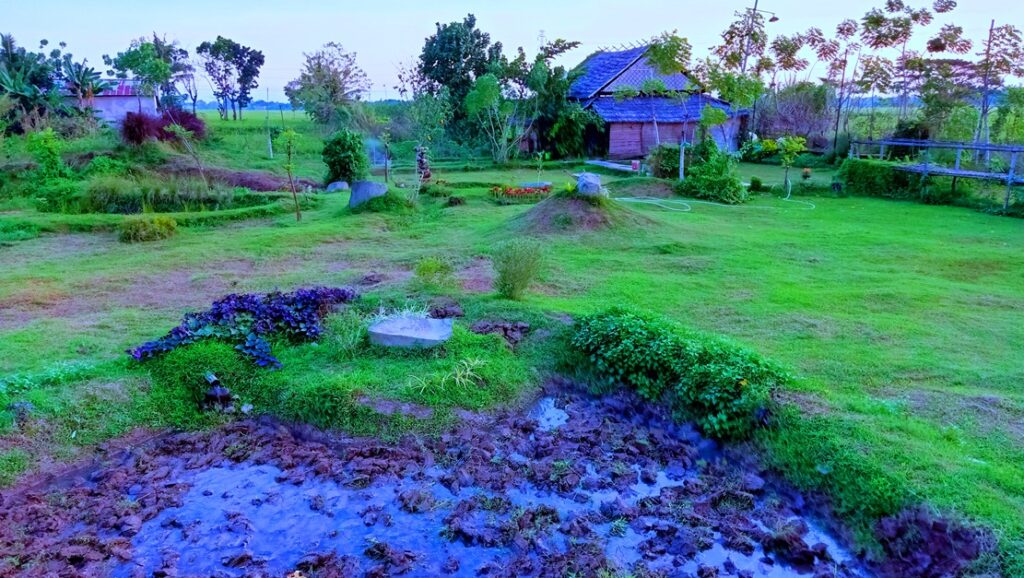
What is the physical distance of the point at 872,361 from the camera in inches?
218

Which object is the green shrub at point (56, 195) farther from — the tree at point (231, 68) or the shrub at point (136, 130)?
the tree at point (231, 68)

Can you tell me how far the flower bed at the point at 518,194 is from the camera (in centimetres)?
1506

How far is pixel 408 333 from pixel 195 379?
5.63 ft

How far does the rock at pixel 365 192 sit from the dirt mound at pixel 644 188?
5.67m

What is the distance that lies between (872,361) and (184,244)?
32.8 feet

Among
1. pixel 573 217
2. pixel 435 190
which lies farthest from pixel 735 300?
pixel 435 190

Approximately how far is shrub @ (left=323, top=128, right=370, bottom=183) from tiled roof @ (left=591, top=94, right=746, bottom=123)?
1012 cm

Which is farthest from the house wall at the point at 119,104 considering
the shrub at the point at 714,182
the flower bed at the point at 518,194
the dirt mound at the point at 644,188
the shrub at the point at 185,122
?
the shrub at the point at 714,182

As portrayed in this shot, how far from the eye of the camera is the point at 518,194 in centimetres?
1532

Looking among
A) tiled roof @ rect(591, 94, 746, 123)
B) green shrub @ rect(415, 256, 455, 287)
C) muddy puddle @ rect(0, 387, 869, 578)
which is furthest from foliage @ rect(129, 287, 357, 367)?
tiled roof @ rect(591, 94, 746, 123)

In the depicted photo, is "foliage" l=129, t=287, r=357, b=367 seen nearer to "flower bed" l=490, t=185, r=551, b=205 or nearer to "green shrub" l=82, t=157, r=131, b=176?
"flower bed" l=490, t=185, r=551, b=205

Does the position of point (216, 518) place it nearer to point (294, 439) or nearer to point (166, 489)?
point (166, 489)

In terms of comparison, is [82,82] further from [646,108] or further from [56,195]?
[646,108]

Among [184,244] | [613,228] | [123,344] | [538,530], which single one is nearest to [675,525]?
[538,530]
